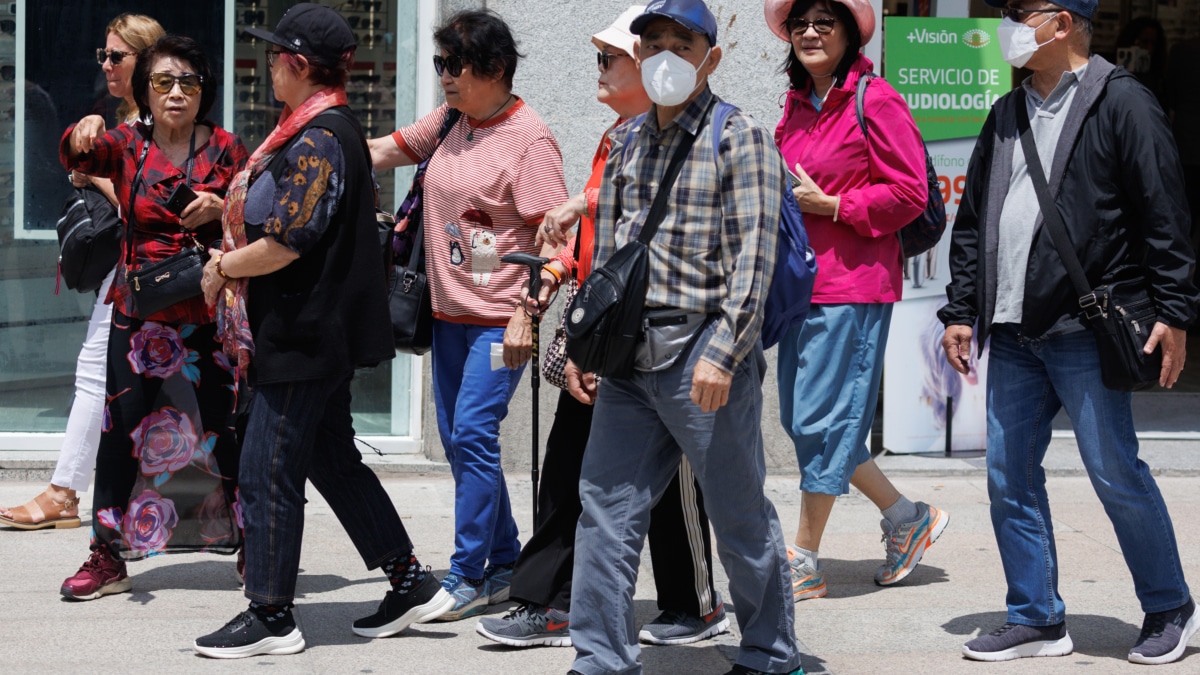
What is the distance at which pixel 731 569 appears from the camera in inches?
151

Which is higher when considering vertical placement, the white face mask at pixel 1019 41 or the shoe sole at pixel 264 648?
the white face mask at pixel 1019 41

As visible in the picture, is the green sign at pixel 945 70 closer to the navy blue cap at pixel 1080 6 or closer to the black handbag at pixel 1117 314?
the navy blue cap at pixel 1080 6

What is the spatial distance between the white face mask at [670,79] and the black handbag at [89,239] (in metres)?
2.53

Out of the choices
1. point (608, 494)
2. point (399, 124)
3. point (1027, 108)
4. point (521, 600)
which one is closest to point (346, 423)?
point (521, 600)

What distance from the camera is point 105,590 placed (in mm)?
4871

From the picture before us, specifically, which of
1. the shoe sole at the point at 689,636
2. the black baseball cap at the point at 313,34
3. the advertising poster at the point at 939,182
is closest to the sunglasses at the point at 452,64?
the black baseball cap at the point at 313,34

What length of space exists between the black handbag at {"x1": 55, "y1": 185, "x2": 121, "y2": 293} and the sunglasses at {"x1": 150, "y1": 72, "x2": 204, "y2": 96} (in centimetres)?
70

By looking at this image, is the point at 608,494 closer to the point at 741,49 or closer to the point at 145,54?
the point at 145,54

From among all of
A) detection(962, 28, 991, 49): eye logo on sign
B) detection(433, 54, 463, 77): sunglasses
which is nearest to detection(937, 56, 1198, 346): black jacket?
detection(433, 54, 463, 77): sunglasses

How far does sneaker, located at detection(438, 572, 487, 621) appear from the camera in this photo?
4703 millimetres

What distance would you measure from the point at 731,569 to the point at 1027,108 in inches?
65.4

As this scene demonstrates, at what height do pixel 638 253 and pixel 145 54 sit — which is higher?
pixel 145 54

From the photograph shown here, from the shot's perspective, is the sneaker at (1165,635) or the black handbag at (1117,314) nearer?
the black handbag at (1117,314)

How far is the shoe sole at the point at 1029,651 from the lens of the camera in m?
4.34
